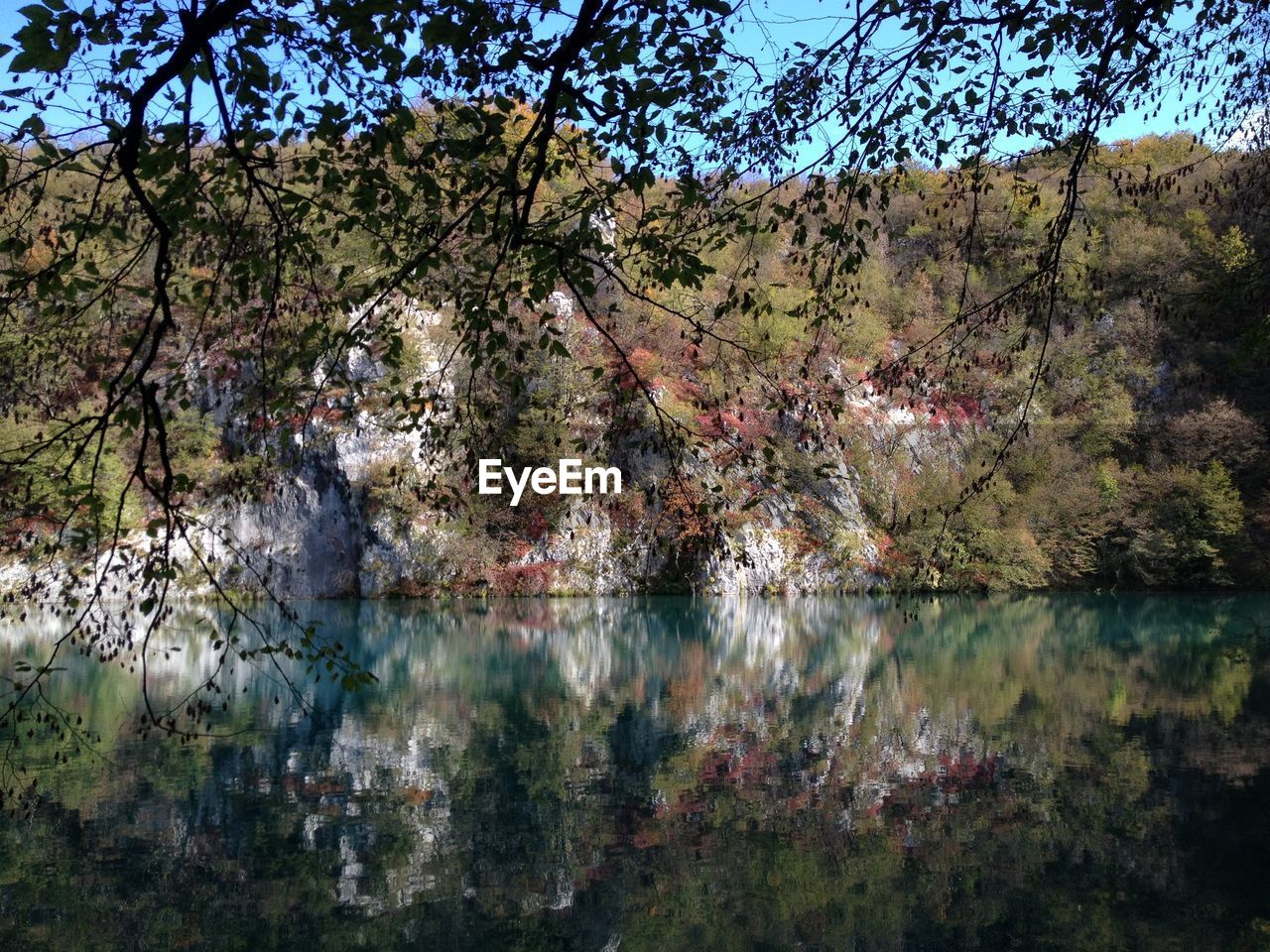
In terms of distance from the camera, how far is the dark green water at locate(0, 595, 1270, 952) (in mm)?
5328

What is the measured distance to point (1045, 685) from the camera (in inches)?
495

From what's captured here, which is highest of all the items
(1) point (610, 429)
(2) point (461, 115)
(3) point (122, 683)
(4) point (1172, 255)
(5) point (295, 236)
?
(4) point (1172, 255)

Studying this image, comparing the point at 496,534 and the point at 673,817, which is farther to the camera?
the point at 496,534

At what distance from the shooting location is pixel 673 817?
7.07 metres

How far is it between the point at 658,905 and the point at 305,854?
2.19 meters

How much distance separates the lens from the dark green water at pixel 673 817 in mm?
5328

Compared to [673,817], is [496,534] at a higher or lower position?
higher

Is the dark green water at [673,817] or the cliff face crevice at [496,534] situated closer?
the dark green water at [673,817]

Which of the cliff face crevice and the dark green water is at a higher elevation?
the cliff face crevice

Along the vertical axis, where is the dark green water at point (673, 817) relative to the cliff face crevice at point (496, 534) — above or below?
below

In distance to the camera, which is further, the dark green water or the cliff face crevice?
the cliff face crevice

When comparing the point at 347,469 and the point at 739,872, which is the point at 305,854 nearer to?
the point at 739,872

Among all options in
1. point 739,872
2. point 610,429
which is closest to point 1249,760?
point 739,872

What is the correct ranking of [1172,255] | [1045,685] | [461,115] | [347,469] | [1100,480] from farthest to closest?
[1172,255], [1100,480], [347,469], [1045,685], [461,115]
